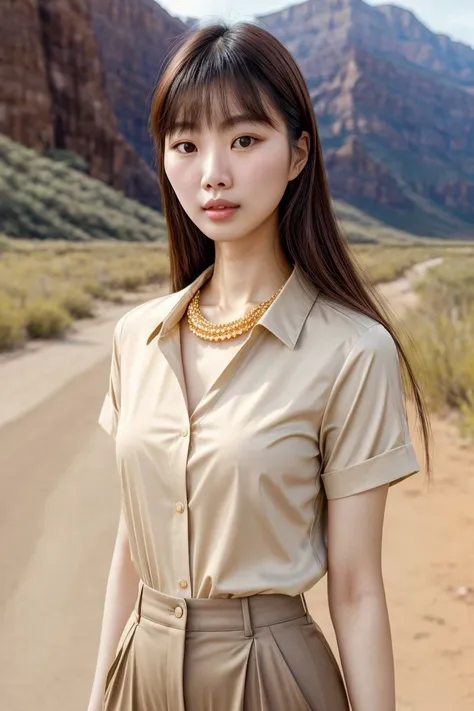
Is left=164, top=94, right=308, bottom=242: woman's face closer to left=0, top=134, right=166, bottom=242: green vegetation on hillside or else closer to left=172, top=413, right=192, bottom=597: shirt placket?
left=172, top=413, right=192, bottom=597: shirt placket

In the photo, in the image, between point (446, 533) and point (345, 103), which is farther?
point (345, 103)

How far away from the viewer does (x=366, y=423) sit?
4.90ft

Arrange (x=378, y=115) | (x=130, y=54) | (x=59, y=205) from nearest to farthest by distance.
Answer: (x=59, y=205)
(x=130, y=54)
(x=378, y=115)

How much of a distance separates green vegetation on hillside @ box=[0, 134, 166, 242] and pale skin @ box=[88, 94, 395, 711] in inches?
1901

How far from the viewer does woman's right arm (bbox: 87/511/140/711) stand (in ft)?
5.84

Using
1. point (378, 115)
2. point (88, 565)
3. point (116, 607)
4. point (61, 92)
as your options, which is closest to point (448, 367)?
point (88, 565)

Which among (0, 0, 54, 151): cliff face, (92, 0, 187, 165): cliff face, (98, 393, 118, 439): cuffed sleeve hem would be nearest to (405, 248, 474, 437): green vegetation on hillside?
(98, 393, 118, 439): cuffed sleeve hem

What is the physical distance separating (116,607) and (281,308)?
679 millimetres

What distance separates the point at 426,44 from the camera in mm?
183125

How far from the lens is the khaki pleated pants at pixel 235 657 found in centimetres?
151

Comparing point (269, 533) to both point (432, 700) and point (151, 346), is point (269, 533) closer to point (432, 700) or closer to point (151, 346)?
point (151, 346)

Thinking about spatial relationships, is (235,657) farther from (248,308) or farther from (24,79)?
(24,79)

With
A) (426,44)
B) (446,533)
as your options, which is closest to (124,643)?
(446,533)

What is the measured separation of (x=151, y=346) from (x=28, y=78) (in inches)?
2404
